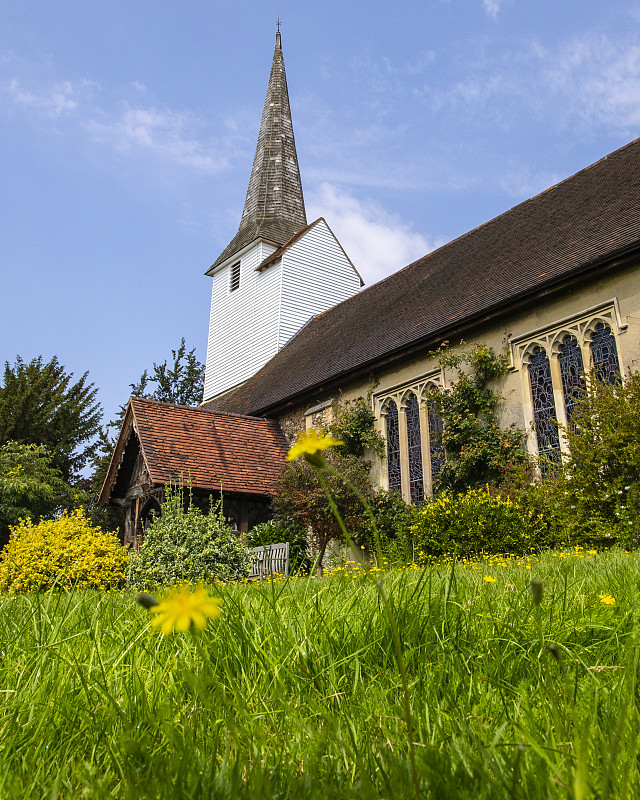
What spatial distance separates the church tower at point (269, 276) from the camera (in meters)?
23.5

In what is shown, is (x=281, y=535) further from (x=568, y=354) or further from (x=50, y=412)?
(x=50, y=412)

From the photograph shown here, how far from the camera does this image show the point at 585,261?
10.6 metres

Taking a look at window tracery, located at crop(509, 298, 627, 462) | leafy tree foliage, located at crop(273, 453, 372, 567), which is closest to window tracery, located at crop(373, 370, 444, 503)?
leafy tree foliage, located at crop(273, 453, 372, 567)

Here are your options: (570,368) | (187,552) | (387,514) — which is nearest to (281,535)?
(387,514)

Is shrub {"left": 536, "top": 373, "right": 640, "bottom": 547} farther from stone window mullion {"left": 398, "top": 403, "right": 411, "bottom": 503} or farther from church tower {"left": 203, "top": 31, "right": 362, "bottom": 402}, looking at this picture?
church tower {"left": 203, "top": 31, "right": 362, "bottom": 402}

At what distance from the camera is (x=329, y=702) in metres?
1.78

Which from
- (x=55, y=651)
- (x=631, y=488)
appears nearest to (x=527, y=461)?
(x=631, y=488)

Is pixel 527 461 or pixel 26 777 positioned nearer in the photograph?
pixel 26 777

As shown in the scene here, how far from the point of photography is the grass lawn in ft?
3.93

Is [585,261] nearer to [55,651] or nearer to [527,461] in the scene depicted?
[527,461]

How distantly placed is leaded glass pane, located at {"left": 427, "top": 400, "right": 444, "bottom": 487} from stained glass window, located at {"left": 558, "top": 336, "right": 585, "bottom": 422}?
2.49m

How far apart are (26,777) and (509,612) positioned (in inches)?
64.6

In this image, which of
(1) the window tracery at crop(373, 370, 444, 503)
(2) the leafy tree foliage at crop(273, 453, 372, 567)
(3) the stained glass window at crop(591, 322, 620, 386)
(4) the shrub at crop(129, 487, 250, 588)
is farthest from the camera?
(2) the leafy tree foliage at crop(273, 453, 372, 567)

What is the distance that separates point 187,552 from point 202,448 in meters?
5.87
